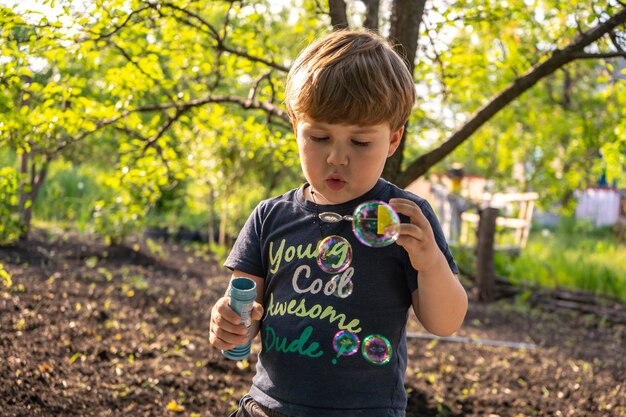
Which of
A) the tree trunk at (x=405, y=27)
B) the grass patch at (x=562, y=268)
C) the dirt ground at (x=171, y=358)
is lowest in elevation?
the dirt ground at (x=171, y=358)

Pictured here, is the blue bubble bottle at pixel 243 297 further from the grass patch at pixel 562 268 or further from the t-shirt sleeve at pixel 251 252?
the grass patch at pixel 562 268

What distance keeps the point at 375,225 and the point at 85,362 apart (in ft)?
8.69

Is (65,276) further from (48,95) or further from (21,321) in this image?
(48,95)

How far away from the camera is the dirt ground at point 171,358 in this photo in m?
3.39

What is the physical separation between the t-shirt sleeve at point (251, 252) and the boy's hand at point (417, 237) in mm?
509

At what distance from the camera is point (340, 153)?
170 cm

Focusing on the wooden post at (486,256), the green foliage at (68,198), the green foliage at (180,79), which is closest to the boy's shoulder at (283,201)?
the green foliage at (180,79)

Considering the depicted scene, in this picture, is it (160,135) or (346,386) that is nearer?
(346,386)

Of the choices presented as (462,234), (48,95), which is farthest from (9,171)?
(462,234)

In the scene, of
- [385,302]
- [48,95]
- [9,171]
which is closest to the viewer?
[385,302]

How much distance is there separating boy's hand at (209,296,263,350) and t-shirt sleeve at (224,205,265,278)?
0.52 feet

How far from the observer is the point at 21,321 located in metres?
4.01

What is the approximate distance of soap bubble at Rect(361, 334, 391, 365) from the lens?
5.85ft

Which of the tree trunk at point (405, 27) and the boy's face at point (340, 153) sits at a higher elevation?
the tree trunk at point (405, 27)
